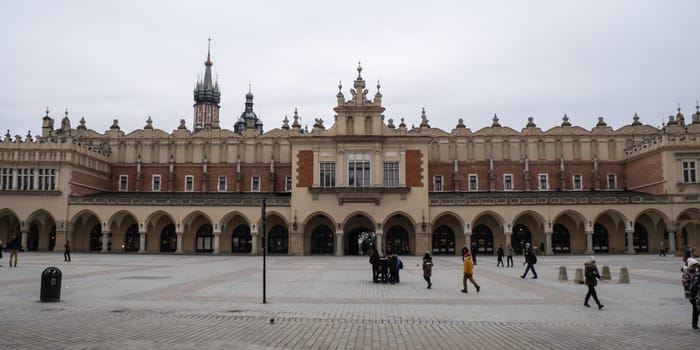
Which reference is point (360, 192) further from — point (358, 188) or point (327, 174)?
point (327, 174)

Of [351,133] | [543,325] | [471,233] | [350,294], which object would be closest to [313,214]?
[351,133]

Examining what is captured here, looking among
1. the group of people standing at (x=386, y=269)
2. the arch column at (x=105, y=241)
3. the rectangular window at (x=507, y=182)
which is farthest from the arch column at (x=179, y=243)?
the rectangular window at (x=507, y=182)

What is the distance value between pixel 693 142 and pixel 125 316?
1984 inches

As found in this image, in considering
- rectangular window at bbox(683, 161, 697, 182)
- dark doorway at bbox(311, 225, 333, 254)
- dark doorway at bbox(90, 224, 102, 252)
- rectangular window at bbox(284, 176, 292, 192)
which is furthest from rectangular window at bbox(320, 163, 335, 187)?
rectangular window at bbox(683, 161, 697, 182)

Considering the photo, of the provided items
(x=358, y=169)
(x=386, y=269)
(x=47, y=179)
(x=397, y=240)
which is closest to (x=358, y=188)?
(x=358, y=169)

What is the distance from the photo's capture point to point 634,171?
5328cm

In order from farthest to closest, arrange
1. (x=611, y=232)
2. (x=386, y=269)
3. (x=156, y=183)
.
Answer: (x=156, y=183), (x=611, y=232), (x=386, y=269)

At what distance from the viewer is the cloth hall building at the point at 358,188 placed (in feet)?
158

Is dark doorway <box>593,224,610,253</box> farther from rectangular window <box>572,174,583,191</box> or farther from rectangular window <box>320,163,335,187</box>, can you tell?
rectangular window <box>320,163,335,187</box>

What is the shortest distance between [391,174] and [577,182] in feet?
67.1

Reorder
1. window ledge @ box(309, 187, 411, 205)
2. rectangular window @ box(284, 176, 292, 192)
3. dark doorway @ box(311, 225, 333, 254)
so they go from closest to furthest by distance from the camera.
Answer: window ledge @ box(309, 187, 411, 205), dark doorway @ box(311, 225, 333, 254), rectangular window @ box(284, 176, 292, 192)

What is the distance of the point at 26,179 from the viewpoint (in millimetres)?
50312

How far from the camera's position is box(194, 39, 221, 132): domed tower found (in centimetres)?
13112

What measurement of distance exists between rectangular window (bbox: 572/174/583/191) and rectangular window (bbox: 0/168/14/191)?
182 feet
